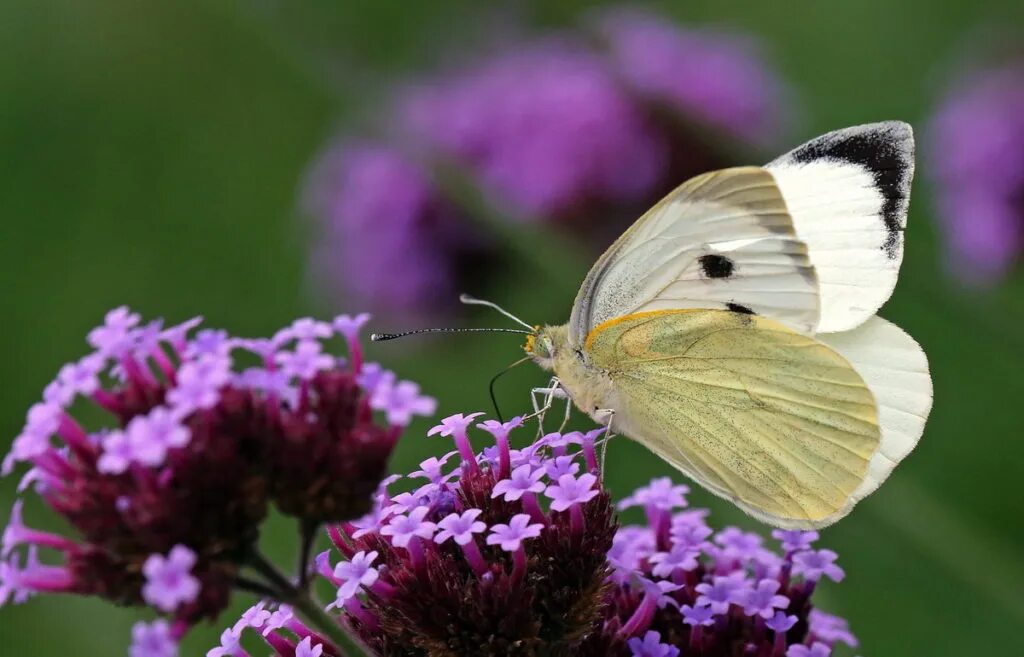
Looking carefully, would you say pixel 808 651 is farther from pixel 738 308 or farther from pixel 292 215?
pixel 292 215

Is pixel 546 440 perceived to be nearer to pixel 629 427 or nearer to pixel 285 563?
pixel 629 427

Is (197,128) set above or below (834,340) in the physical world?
above

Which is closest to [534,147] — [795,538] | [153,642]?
[795,538]

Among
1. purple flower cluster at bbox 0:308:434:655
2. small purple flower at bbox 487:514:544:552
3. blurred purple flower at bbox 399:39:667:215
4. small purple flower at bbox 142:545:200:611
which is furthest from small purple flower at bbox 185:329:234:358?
blurred purple flower at bbox 399:39:667:215

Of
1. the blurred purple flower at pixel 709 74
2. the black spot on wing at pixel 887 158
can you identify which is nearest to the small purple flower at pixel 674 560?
the black spot on wing at pixel 887 158

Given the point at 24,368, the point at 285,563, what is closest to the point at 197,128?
the point at 24,368

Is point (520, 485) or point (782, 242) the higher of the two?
point (782, 242)

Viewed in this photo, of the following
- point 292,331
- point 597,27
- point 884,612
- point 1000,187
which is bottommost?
point 884,612

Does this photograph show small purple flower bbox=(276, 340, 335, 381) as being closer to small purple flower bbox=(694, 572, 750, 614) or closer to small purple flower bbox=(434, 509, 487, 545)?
small purple flower bbox=(434, 509, 487, 545)
